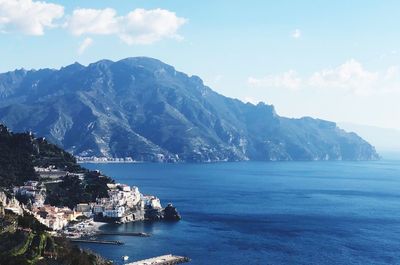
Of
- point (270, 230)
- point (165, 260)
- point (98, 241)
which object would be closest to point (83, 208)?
point (98, 241)

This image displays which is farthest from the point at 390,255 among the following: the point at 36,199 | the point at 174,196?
the point at 174,196

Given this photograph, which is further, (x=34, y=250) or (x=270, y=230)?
(x=270, y=230)

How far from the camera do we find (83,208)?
399 ft

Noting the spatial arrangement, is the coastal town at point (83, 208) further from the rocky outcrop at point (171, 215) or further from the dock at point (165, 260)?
the dock at point (165, 260)

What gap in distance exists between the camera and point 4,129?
155250 mm

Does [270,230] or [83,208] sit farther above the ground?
[83,208]

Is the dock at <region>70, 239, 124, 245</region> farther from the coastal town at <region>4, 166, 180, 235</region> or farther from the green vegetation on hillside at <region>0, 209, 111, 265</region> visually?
the green vegetation on hillside at <region>0, 209, 111, 265</region>

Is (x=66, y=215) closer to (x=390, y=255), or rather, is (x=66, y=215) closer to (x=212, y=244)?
(x=212, y=244)

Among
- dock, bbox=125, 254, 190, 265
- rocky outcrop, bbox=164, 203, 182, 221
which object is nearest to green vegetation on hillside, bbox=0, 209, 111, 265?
dock, bbox=125, 254, 190, 265

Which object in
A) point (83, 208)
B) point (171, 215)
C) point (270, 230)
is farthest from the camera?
point (171, 215)

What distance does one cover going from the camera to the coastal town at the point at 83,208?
107 meters

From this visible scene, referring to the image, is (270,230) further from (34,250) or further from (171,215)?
(34,250)

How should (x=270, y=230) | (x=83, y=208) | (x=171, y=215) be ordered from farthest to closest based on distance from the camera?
(x=171, y=215) → (x=83, y=208) → (x=270, y=230)

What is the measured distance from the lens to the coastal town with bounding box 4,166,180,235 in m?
107
